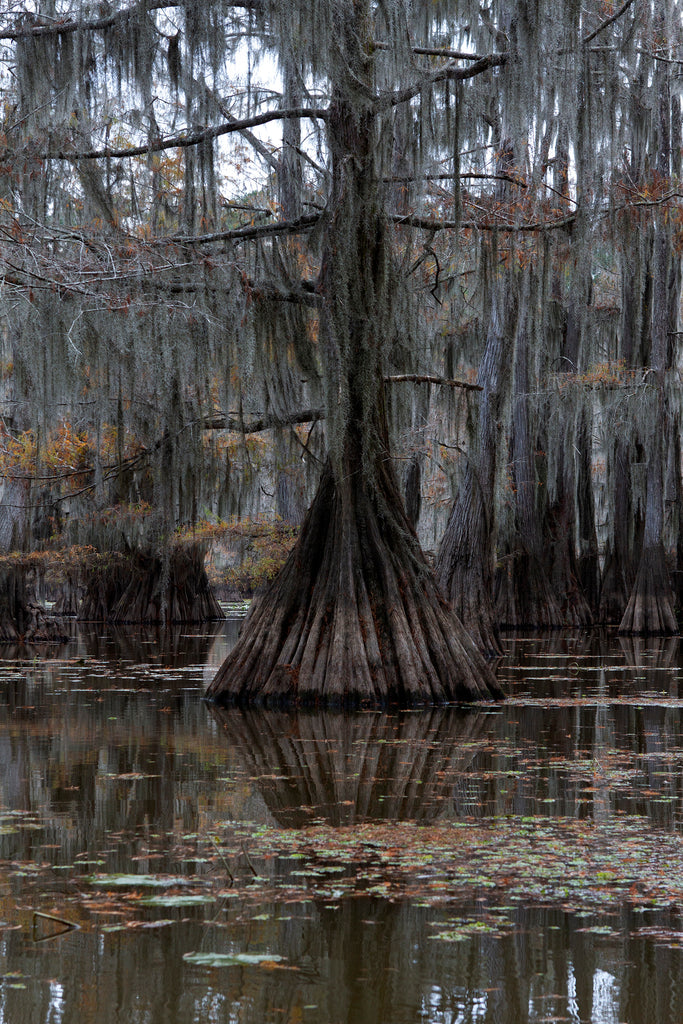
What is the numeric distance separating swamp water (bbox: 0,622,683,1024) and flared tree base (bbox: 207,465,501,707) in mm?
843

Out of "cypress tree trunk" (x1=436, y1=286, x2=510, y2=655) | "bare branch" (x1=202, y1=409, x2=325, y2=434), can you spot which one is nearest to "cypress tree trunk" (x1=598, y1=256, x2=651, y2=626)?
"cypress tree trunk" (x1=436, y1=286, x2=510, y2=655)

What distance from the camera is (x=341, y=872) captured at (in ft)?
12.2

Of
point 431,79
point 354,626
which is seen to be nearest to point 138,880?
point 354,626

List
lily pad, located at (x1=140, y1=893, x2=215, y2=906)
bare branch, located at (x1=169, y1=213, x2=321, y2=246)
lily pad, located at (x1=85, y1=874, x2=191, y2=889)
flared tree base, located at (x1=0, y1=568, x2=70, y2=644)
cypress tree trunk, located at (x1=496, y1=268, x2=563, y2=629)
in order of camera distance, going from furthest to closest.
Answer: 1. cypress tree trunk, located at (x1=496, y1=268, x2=563, y2=629)
2. flared tree base, located at (x1=0, y1=568, x2=70, y2=644)
3. bare branch, located at (x1=169, y1=213, x2=321, y2=246)
4. lily pad, located at (x1=85, y1=874, x2=191, y2=889)
5. lily pad, located at (x1=140, y1=893, x2=215, y2=906)

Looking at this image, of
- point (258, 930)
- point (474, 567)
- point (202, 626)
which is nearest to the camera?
point (258, 930)

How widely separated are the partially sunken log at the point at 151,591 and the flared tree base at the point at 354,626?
13.6m

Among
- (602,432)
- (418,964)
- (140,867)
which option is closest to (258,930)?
(418,964)

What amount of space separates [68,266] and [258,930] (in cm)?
525

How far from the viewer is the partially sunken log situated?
2312 centimetres

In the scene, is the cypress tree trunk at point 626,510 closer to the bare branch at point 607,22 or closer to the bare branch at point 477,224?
the bare branch at point 477,224

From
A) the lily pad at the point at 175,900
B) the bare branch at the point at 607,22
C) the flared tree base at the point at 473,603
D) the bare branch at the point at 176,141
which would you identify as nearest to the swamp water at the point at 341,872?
the lily pad at the point at 175,900

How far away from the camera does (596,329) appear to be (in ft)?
70.3

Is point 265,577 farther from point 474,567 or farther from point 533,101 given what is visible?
point 533,101

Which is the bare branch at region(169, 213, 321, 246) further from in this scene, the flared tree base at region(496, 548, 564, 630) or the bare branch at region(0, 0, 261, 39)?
the flared tree base at region(496, 548, 564, 630)
